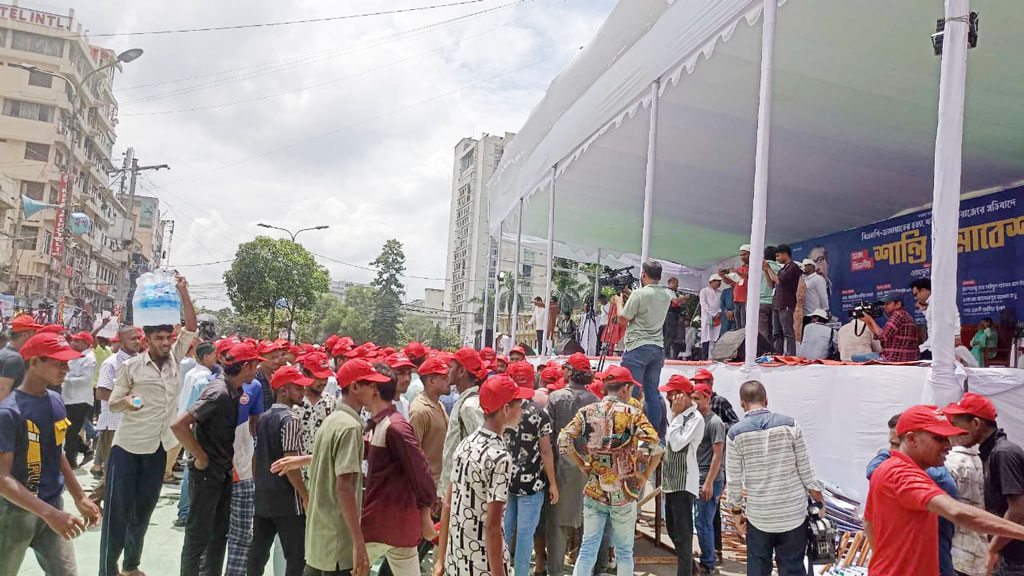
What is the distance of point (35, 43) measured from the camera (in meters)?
46.5

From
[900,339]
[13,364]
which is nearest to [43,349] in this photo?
[13,364]

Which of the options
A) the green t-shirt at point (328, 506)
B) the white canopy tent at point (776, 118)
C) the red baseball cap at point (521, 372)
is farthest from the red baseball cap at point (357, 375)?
the white canopy tent at point (776, 118)

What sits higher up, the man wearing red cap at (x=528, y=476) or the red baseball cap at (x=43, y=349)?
the red baseball cap at (x=43, y=349)

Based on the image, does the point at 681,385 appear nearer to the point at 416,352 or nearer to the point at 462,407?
the point at 462,407

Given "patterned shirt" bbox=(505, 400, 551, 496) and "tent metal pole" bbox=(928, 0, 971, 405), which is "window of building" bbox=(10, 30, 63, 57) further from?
"tent metal pole" bbox=(928, 0, 971, 405)

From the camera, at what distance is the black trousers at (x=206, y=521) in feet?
14.9

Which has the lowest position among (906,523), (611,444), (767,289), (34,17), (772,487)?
(772,487)

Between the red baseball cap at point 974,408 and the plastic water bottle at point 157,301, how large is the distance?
238 inches

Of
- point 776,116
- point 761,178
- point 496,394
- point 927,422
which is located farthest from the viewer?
point 776,116

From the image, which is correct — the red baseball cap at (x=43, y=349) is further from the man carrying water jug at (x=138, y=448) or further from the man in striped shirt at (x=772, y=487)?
the man in striped shirt at (x=772, y=487)

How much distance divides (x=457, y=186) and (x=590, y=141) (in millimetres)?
90399

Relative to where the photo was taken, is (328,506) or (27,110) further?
(27,110)

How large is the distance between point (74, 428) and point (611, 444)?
756 cm

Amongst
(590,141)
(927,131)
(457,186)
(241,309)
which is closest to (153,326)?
(590,141)
